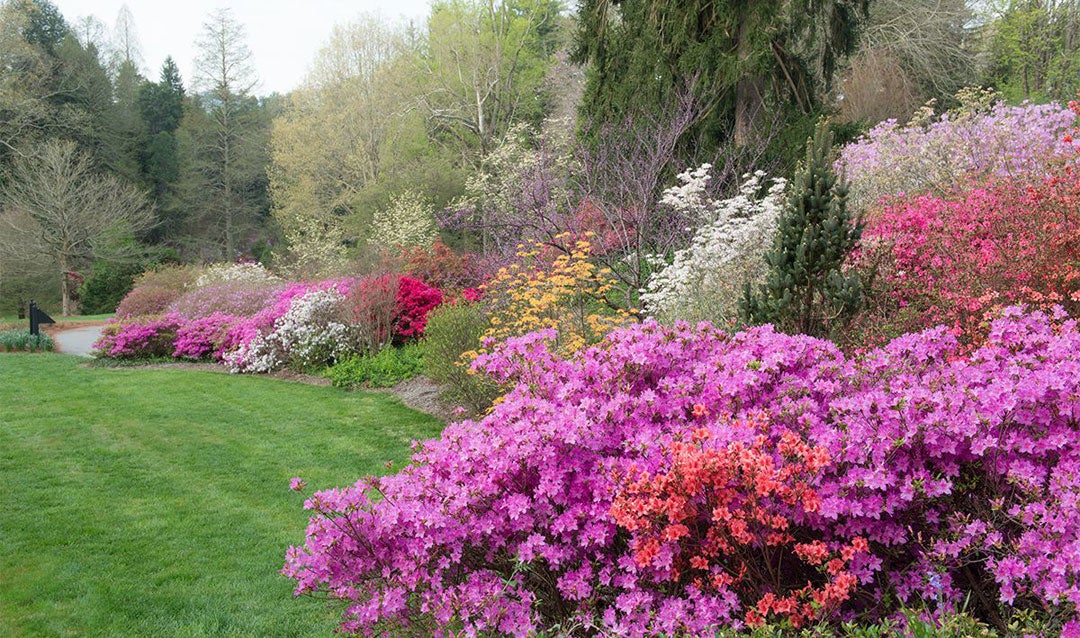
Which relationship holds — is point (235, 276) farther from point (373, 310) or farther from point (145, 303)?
point (373, 310)

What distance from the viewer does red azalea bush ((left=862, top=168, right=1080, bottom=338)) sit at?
13.7 ft

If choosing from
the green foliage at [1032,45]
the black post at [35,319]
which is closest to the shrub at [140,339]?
the black post at [35,319]

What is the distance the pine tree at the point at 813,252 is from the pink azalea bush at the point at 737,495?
177 cm

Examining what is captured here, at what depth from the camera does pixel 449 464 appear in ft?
8.61

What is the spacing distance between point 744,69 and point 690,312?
536 cm

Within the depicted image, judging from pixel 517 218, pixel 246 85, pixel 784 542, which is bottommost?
pixel 784 542

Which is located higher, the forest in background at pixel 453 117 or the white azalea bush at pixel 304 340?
the forest in background at pixel 453 117

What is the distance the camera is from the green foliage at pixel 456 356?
7.22 meters

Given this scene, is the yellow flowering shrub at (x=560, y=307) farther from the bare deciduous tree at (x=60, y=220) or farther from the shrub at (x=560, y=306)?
the bare deciduous tree at (x=60, y=220)

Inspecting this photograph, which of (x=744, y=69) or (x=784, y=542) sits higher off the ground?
(x=744, y=69)

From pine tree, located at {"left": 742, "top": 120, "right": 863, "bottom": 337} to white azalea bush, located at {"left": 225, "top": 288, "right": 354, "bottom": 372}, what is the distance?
7124mm

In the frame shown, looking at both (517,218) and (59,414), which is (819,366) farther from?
(59,414)

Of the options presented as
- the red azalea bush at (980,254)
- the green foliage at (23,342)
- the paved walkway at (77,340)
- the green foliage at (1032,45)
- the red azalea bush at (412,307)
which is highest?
the green foliage at (1032,45)

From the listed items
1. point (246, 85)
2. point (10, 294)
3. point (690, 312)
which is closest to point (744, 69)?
point (690, 312)
